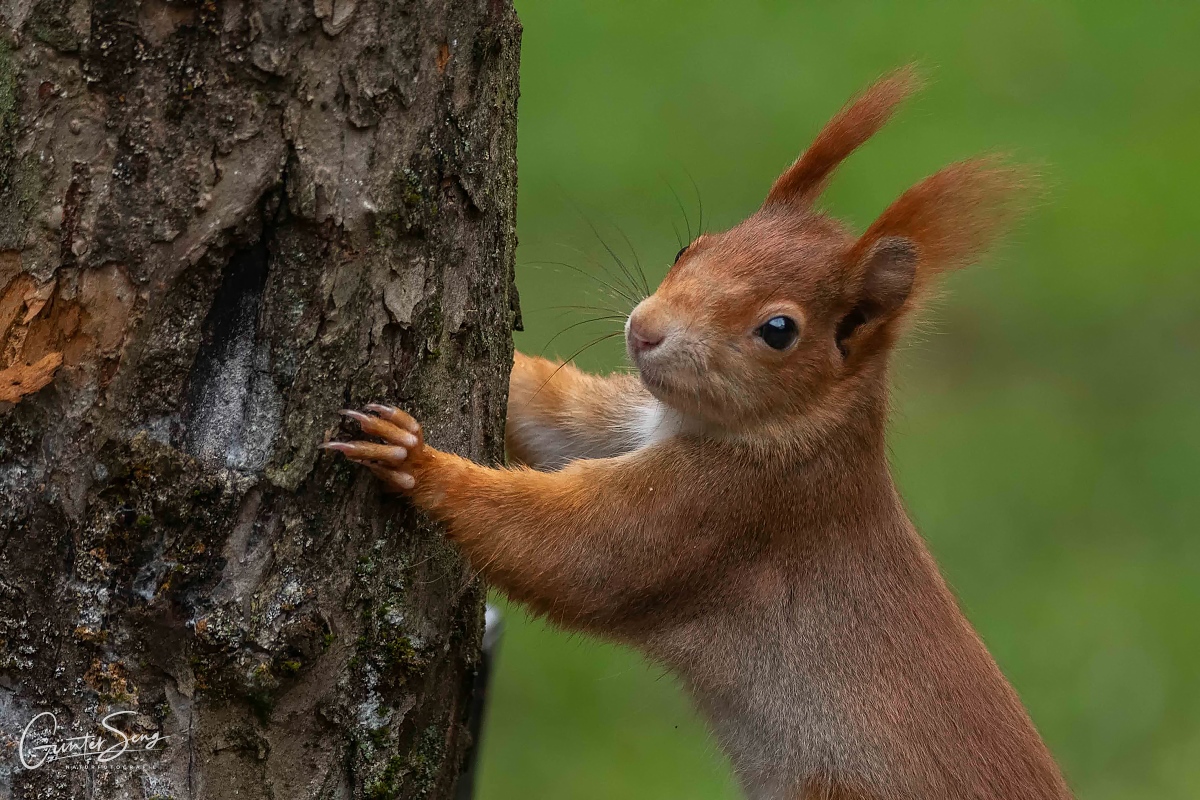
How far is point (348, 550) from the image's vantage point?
2514mm

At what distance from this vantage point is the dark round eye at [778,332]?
3.02 meters

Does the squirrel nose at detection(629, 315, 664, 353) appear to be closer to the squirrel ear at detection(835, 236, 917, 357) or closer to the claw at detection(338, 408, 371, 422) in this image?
the squirrel ear at detection(835, 236, 917, 357)

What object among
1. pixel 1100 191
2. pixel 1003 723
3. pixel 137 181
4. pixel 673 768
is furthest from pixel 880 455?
pixel 1100 191

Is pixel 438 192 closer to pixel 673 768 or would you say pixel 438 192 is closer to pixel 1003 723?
pixel 1003 723

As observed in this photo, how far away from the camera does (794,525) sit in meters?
3.20

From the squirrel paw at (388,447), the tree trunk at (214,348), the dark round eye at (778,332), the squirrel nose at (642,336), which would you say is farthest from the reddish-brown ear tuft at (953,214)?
the squirrel paw at (388,447)

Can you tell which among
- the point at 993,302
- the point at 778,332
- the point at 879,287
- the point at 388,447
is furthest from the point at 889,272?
the point at 993,302

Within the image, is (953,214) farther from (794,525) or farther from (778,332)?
(794,525)

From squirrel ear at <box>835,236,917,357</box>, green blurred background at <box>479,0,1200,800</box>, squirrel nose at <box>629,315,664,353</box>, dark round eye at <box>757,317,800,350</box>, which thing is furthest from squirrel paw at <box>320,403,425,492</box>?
green blurred background at <box>479,0,1200,800</box>

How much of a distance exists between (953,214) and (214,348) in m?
1.73

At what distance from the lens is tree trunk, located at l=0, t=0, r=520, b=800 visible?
217cm

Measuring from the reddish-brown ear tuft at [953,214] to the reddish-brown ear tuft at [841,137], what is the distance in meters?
0.28

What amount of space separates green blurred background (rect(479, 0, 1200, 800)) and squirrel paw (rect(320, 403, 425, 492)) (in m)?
2.45

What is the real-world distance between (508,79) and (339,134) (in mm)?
480
